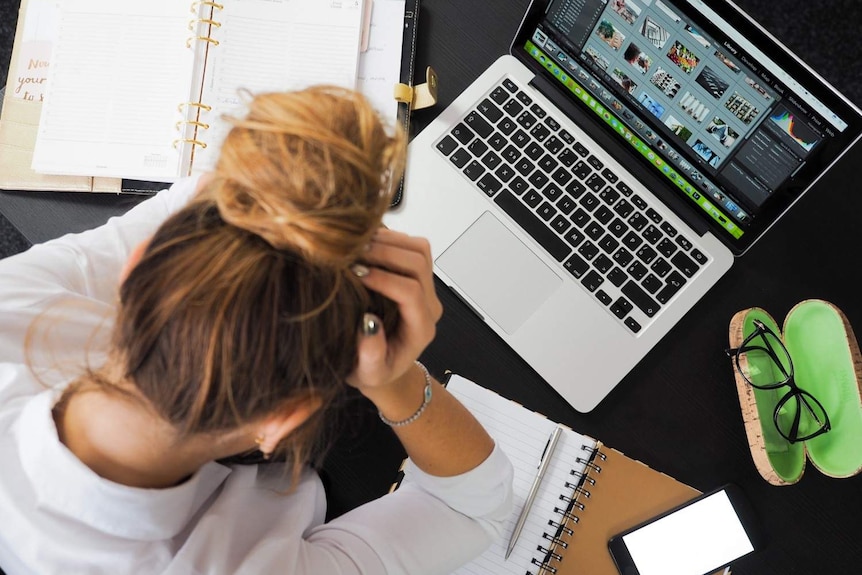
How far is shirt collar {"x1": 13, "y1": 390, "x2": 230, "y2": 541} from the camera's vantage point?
1.61 feet

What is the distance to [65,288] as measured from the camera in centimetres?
64

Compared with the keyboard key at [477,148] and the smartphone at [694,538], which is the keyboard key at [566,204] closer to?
the keyboard key at [477,148]

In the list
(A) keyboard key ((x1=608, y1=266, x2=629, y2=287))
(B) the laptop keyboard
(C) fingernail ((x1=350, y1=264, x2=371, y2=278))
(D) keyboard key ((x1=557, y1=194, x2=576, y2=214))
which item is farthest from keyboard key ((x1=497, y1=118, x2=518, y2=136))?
(C) fingernail ((x1=350, y1=264, x2=371, y2=278))

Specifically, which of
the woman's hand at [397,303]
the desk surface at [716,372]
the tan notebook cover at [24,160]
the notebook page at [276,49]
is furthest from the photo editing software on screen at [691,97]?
the tan notebook cover at [24,160]

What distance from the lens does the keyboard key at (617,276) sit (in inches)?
30.0

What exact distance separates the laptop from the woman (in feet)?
0.61

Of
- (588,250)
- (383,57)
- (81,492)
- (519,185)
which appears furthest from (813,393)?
(81,492)

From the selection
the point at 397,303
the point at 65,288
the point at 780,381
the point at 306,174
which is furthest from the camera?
the point at 780,381

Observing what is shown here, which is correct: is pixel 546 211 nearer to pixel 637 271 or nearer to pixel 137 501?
pixel 637 271

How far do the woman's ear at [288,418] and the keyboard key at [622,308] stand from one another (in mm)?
428

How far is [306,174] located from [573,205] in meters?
0.49

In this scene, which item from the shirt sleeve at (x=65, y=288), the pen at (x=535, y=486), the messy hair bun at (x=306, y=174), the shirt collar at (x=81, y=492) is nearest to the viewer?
the messy hair bun at (x=306, y=174)

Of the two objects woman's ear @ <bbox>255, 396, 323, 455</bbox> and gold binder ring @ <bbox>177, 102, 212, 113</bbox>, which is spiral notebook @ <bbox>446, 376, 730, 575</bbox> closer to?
woman's ear @ <bbox>255, 396, 323, 455</bbox>

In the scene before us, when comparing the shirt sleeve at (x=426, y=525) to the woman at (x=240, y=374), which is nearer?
the woman at (x=240, y=374)
